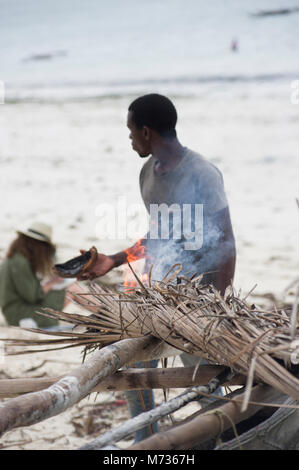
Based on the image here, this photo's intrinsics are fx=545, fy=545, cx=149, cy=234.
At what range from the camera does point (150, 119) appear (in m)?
2.56

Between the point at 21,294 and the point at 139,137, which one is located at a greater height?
the point at 139,137

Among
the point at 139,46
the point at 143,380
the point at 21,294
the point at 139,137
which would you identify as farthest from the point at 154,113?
the point at 139,46

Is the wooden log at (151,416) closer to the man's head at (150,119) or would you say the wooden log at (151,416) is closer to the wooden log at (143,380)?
the wooden log at (143,380)

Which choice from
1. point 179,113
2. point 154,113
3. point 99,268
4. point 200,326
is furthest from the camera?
point 179,113

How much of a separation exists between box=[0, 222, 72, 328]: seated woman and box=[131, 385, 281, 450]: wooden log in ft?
9.43

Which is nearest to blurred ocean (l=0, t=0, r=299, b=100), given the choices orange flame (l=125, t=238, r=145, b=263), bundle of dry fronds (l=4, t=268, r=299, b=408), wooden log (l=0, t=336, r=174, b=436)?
orange flame (l=125, t=238, r=145, b=263)

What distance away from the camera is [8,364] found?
3768 mm

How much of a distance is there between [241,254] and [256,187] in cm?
230

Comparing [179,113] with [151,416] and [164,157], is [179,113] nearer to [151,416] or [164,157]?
[164,157]

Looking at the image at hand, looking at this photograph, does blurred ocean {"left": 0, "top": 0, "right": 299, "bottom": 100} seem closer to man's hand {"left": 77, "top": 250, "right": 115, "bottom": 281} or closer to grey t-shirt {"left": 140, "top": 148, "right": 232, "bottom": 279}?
grey t-shirt {"left": 140, "top": 148, "right": 232, "bottom": 279}

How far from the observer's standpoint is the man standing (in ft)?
8.36

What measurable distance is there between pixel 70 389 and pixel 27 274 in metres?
2.90

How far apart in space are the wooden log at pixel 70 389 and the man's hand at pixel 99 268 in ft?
3.26
